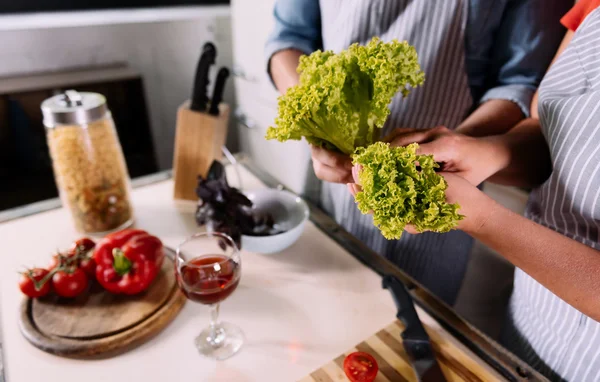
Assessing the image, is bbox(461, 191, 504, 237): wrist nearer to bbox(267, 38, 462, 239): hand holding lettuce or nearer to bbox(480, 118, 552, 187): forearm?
bbox(267, 38, 462, 239): hand holding lettuce

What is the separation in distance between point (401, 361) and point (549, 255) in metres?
0.31

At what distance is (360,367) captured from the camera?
75cm

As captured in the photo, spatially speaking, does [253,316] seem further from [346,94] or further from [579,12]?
[579,12]

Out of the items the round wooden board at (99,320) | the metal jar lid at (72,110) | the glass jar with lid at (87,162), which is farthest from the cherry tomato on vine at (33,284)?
the metal jar lid at (72,110)

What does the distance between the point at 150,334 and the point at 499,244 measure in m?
0.65

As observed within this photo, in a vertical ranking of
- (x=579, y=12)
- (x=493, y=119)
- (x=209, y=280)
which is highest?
(x=579, y=12)

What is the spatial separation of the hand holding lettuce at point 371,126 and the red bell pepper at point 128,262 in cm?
41

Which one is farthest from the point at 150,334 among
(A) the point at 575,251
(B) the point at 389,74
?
(A) the point at 575,251

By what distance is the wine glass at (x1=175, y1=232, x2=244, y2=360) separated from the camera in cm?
80

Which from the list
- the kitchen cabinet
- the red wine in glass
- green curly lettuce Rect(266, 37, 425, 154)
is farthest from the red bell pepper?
the kitchen cabinet

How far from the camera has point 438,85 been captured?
43.8 inches

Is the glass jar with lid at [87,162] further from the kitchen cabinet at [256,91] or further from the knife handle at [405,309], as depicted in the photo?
the kitchen cabinet at [256,91]

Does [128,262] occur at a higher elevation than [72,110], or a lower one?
lower

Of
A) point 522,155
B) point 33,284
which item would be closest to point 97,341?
point 33,284
